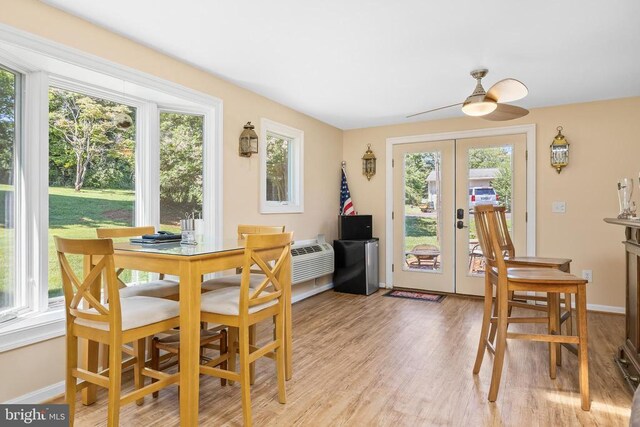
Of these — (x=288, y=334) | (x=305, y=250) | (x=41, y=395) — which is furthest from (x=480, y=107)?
(x=41, y=395)

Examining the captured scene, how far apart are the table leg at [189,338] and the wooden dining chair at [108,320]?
133 millimetres

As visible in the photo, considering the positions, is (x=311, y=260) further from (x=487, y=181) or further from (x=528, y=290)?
(x=528, y=290)

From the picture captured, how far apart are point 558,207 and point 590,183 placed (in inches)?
15.5

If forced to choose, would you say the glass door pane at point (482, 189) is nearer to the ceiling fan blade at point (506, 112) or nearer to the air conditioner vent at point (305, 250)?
the ceiling fan blade at point (506, 112)

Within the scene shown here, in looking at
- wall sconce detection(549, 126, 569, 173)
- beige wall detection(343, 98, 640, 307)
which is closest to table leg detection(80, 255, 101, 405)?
beige wall detection(343, 98, 640, 307)

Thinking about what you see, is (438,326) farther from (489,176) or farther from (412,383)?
(489,176)

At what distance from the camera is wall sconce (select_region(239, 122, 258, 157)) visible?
359cm

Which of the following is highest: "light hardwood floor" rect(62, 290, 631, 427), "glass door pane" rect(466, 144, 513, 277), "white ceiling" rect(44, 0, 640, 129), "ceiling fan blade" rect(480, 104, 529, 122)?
"white ceiling" rect(44, 0, 640, 129)

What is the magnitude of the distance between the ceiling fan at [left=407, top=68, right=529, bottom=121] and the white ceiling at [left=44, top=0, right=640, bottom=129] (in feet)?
0.93

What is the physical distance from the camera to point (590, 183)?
4113 millimetres

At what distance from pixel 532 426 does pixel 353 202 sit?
3.88 metres

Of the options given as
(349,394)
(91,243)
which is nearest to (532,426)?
(349,394)

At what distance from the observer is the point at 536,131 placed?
4352mm

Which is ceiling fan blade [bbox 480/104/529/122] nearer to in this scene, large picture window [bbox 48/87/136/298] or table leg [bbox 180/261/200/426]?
table leg [bbox 180/261/200/426]
